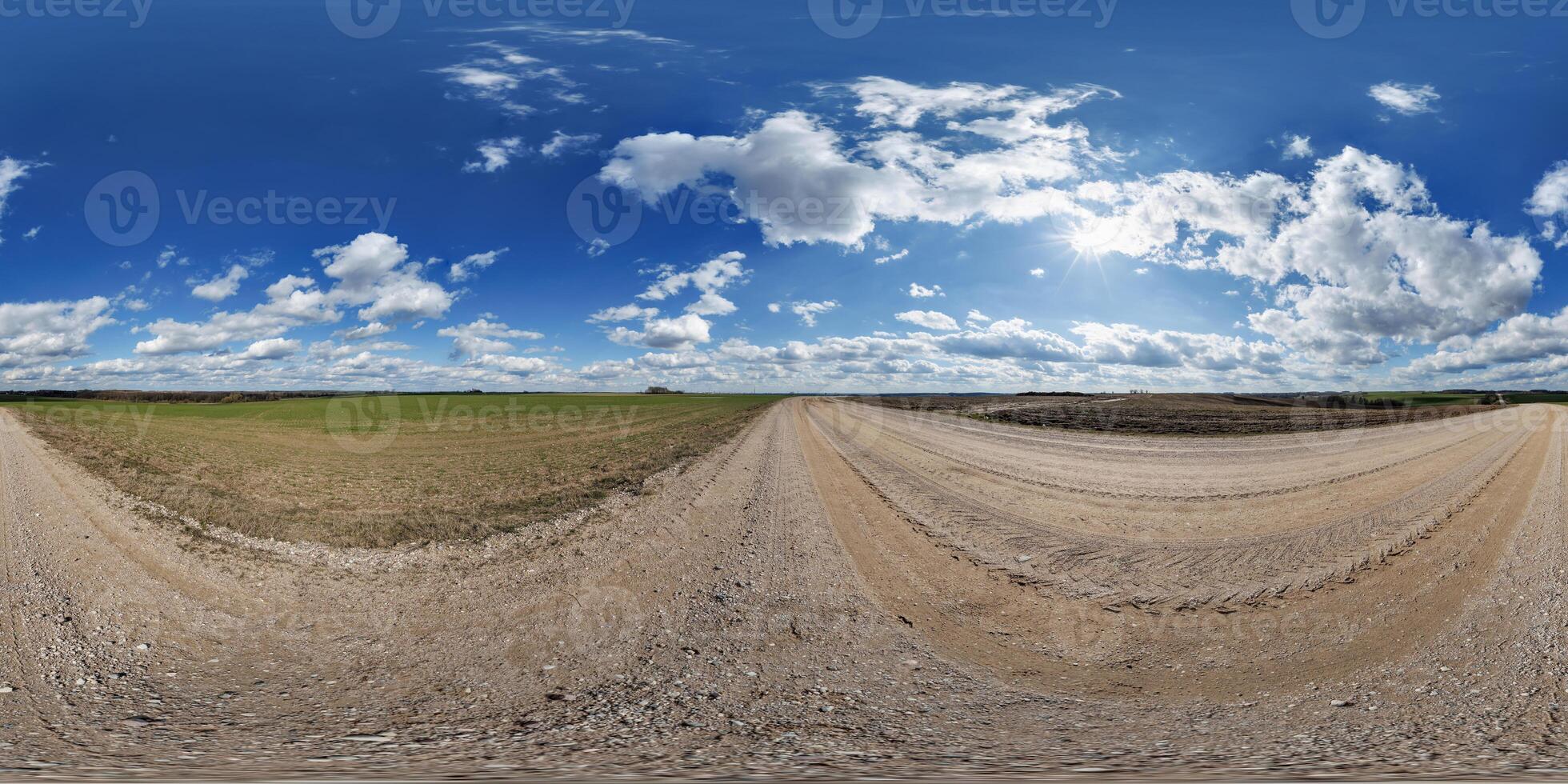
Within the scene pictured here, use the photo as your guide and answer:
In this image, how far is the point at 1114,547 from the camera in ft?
31.0

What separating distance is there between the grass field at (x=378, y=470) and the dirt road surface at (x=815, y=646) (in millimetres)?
1464

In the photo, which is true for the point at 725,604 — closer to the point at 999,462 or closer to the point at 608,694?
the point at 608,694

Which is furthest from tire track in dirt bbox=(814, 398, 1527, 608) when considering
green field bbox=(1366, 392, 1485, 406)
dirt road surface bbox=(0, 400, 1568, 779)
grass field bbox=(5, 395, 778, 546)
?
green field bbox=(1366, 392, 1485, 406)

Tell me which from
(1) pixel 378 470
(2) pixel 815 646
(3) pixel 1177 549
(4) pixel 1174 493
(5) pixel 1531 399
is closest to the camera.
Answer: (2) pixel 815 646

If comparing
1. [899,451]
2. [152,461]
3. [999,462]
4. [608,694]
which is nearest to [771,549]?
[608,694]

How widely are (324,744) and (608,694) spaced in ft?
6.15

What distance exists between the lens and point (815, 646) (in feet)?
19.6

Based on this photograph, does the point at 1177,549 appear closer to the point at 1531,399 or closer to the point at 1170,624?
the point at 1170,624

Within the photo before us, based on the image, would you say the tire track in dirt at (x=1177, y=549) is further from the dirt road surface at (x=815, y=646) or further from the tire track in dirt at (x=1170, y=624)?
the tire track in dirt at (x=1170, y=624)

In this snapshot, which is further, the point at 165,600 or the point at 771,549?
the point at 771,549

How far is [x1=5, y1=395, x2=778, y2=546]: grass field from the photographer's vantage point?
476 inches

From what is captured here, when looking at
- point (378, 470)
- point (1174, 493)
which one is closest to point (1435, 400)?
point (1174, 493)

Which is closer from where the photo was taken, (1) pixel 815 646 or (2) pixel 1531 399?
(1) pixel 815 646

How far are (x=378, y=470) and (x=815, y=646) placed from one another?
63.9 ft
